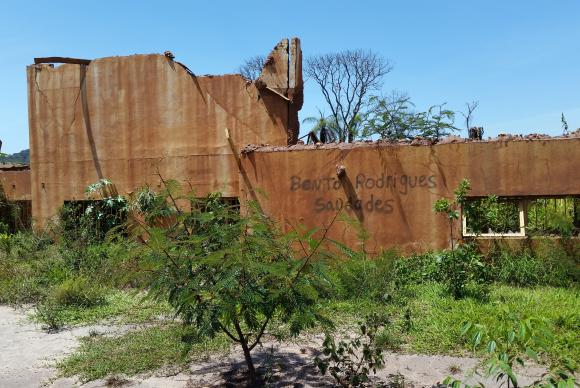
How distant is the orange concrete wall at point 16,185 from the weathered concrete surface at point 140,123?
4.95 ft

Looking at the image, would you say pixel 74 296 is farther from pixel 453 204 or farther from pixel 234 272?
pixel 453 204

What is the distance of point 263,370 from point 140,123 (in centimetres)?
829

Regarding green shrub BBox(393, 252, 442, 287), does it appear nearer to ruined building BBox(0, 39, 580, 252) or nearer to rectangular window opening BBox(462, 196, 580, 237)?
ruined building BBox(0, 39, 580, 252)

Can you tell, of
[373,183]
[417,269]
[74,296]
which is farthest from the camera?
[373,183]

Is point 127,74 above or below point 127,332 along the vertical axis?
above

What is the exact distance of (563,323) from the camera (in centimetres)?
582

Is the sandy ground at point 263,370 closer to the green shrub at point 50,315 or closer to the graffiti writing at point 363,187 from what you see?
the green shrub at point 50,315

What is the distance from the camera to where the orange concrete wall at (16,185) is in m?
14.5

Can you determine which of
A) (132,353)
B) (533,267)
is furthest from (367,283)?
(132,353)

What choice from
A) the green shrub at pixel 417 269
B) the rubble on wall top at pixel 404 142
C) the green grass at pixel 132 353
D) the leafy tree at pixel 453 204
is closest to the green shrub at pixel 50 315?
the green grass at pixel 132 353

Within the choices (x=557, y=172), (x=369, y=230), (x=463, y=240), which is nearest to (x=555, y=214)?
(x=557, y=172)

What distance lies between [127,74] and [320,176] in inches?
216

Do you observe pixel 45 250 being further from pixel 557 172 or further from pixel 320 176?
pixel 557 172

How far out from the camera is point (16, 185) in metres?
14.6
